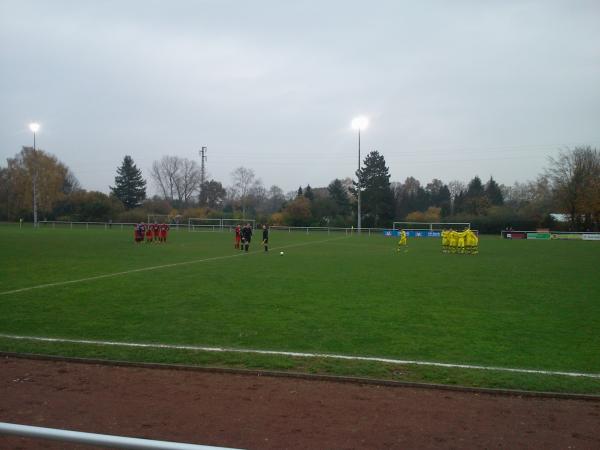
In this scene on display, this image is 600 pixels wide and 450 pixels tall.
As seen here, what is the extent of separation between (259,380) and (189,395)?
2.95ft

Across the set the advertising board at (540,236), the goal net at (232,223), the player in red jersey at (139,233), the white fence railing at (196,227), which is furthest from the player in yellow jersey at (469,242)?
the goal net at (232,223)

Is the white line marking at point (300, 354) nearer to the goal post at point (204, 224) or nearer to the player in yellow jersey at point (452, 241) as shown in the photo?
the player in yellow jersey at point (452, 241)

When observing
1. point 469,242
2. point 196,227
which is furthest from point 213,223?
point 469,242

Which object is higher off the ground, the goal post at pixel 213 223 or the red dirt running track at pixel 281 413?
the goal post at pixel 213 223

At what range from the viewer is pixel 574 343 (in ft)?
25.3

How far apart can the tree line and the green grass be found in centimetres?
4317

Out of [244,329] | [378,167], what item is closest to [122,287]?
[244,329]

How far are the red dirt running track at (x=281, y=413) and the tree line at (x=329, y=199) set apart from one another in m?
52.0

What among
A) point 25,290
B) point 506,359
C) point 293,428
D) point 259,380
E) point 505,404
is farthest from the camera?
point 25,290

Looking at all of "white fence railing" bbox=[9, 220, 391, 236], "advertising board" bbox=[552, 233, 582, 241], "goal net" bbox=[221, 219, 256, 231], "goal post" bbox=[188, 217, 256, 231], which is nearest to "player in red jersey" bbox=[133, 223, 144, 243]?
"goal post" bbox=[188, 217, 256, 231]

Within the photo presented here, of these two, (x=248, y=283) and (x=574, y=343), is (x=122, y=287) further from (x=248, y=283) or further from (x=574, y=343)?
(x=574, y=343)

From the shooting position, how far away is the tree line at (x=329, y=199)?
6338 centimetres

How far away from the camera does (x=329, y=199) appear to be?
80.9 m

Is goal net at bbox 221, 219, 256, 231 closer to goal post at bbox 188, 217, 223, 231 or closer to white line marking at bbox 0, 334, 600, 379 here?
goal post at bbox 188, 217, 223, 231
